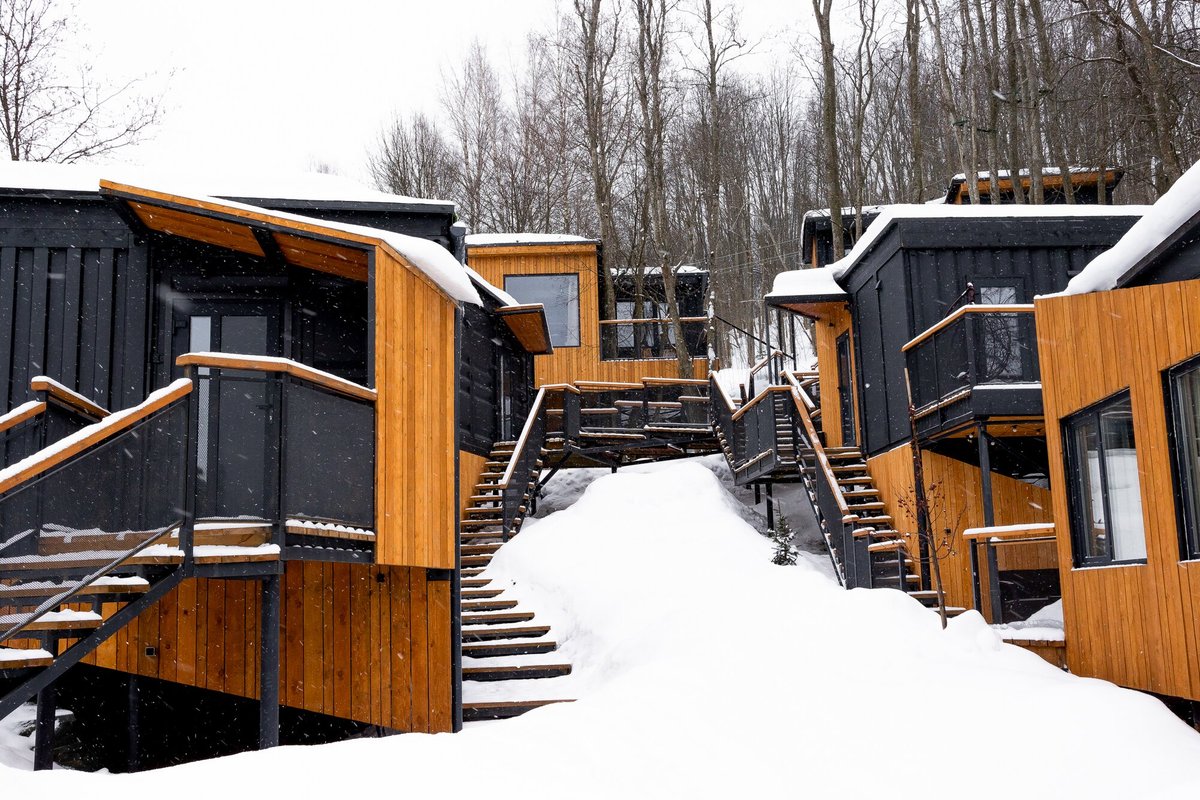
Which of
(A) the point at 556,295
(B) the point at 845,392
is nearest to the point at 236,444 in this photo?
(B) the point at 845,392

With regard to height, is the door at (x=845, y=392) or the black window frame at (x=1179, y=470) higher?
the door at (x=845, y=392)

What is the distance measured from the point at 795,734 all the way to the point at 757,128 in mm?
38625

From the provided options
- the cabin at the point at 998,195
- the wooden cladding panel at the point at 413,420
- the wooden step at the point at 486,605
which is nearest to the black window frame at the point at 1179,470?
the wooden cladding panel at the point at 413,420

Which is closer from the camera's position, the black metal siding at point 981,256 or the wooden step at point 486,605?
the wooden step at point 486,605

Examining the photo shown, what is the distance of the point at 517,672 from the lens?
36.2 ft

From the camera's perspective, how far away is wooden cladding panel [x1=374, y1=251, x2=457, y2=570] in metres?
8.59

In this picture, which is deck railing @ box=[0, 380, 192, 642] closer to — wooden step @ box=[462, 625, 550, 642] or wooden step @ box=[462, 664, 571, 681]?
wooden step @ box=[462, 664, 571, 681]

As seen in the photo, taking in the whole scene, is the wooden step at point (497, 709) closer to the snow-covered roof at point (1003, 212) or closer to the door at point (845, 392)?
the snow-covered roof at point (1003, 212)

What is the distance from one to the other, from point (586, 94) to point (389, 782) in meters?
25.0

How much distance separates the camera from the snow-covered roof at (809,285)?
17.9 m

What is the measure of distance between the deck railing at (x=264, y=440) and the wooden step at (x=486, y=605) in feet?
16.6

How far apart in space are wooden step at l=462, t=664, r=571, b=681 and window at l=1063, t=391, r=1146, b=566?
17.6 ft

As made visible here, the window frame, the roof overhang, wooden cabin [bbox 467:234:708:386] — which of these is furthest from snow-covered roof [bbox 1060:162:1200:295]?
the window frame

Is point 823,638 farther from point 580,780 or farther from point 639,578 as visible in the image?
point 639,578
